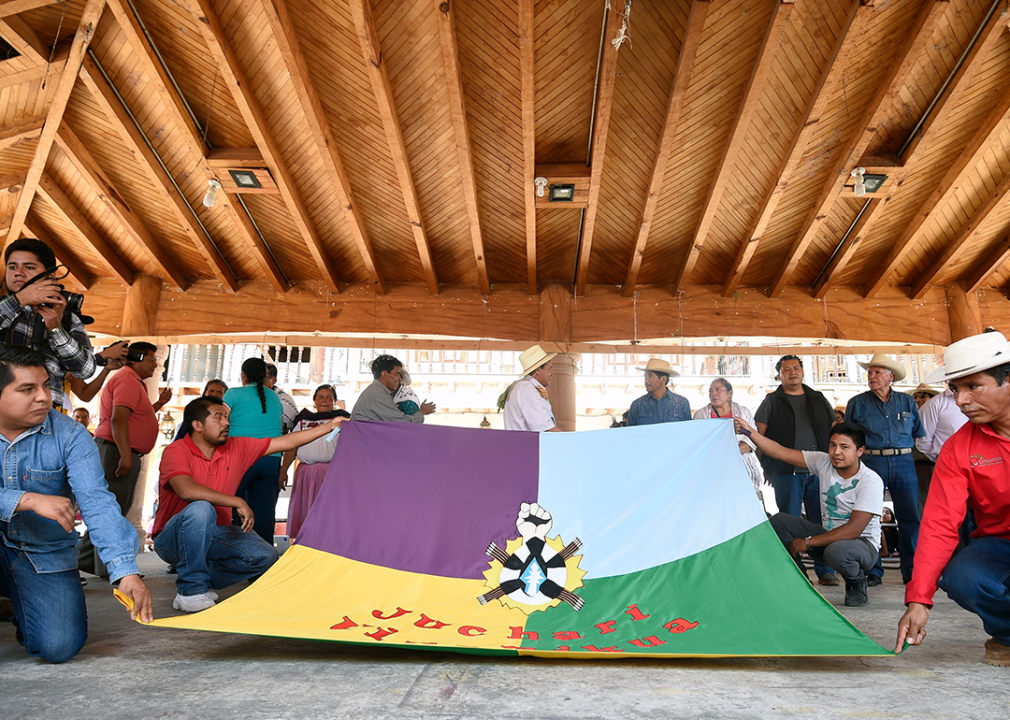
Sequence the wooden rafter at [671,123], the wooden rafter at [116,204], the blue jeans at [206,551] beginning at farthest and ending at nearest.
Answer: the wooden rafter at [116,204] → the wooden rafter at [671,123] → the blue jeans at [206,551]

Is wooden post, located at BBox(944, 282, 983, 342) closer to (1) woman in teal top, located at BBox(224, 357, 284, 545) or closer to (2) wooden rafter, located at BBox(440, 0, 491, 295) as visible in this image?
(2) wooden rafter, located at BBox(440, 0, 491, 295)

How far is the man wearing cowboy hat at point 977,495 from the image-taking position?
227 centimetres

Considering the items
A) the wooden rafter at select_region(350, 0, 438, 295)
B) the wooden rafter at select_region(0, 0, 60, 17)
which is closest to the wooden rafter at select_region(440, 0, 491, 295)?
the wooden rafter at select_region(350, 0, 438, 295)

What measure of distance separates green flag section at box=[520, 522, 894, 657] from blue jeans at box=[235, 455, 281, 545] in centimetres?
239

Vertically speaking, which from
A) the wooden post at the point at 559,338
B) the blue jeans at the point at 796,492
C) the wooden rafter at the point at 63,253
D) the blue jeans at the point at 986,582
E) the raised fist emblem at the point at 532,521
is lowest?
the blue jeans at the point at 986,582

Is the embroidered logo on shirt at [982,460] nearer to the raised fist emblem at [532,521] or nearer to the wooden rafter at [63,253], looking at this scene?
the raised fist emblem at [532,521]

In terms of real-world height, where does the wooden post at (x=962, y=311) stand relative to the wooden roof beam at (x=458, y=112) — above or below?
below

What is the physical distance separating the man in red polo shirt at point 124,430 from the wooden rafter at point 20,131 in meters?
2.12

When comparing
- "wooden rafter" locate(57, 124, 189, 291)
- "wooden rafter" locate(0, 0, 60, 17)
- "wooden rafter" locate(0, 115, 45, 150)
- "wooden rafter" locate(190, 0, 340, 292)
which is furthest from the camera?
"wooden rafter" locate(57, 124, 189, 291)

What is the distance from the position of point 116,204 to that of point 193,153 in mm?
1110

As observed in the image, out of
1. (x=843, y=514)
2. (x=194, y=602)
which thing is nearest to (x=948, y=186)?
(x=843, y=514)

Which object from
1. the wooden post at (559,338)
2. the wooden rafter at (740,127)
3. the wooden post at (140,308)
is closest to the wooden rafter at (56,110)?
the wooden post at (140,308)

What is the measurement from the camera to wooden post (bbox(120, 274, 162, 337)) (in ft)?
23.6

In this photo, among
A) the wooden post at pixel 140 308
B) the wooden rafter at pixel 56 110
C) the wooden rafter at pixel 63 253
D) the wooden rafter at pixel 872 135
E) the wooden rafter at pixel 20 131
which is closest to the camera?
the wooden rafter at pixel 872 135
